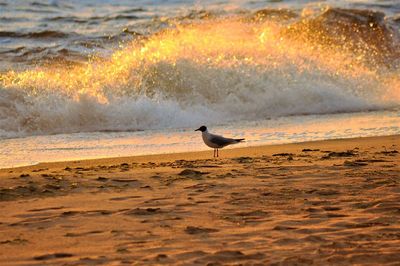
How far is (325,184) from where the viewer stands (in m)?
6.51

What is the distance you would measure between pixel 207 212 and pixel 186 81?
28.5 ft

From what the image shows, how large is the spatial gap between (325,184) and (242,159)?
5.41 ft

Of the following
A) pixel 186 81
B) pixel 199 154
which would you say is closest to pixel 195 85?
pixel 186 81

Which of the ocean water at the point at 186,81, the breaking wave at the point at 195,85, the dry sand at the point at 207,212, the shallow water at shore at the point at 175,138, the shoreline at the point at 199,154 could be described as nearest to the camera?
the dry sand at the point at 207,212

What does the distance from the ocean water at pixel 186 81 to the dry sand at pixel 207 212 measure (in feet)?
6.72

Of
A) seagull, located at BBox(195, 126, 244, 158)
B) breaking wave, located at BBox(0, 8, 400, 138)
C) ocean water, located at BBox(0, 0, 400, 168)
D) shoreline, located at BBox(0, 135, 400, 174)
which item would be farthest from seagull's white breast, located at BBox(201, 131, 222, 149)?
breaking wave, located at BBox(0, 8, 400, 138)

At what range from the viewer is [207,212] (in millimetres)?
5543

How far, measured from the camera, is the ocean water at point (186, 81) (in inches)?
432

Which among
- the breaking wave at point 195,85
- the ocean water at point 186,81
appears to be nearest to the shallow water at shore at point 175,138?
the ocean water at point 186,81

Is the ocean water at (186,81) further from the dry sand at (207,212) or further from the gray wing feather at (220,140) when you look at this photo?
the dry sand at (207,212)

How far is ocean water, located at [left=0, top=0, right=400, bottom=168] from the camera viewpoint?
11.0 metres

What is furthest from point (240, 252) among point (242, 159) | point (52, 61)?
point (52, 61)

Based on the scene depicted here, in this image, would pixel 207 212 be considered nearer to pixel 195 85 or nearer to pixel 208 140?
pixel 208 140

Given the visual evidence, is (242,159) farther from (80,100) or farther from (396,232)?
(80,100)
